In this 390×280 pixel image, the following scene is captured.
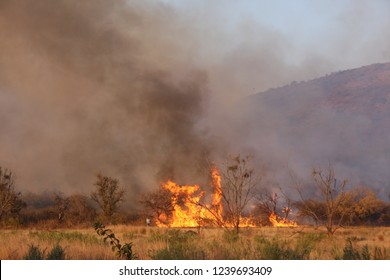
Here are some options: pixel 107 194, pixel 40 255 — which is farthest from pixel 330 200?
pixel 107 194

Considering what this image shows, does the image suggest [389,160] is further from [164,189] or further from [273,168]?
[164,189]

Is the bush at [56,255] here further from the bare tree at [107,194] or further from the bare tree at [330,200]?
the bare tree at [107,194]

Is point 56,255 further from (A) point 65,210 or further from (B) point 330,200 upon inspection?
(A) point 65,210

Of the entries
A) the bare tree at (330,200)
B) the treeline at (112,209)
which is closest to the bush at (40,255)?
the bare tree at (330,200)

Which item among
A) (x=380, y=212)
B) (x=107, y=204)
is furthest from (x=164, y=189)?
(x=380, y=212)

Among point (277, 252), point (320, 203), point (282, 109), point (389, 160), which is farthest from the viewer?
point (282, 109)

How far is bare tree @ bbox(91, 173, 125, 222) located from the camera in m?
45.2

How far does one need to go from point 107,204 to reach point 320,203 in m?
23.4

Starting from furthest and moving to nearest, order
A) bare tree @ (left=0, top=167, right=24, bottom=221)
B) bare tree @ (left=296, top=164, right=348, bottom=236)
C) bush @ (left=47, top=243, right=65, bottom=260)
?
bare tree @ (left=0, top=167, right=24, bottom=221) < bare tree @ (left=296, top=164, right=348, bottom=236) < bush @ (left=47, top=243, right=65, bottom=260)

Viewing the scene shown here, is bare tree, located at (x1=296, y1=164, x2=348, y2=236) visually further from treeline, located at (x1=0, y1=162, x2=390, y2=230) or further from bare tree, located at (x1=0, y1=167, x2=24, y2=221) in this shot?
bare tree, located at (x1=0, y1=167, x2=24, y2=221)

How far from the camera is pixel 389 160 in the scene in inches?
2955

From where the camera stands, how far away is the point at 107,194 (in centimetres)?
4581

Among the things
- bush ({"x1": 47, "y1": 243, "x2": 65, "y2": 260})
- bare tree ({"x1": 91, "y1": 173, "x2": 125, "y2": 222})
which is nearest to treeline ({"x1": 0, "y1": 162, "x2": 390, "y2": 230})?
bare tree ({"x1": 91, "y1": 173, "x2": 125, "y2": 222})

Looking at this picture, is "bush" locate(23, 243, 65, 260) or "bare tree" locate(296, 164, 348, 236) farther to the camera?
"bare tree" locate(296, 164, 348, 236)
